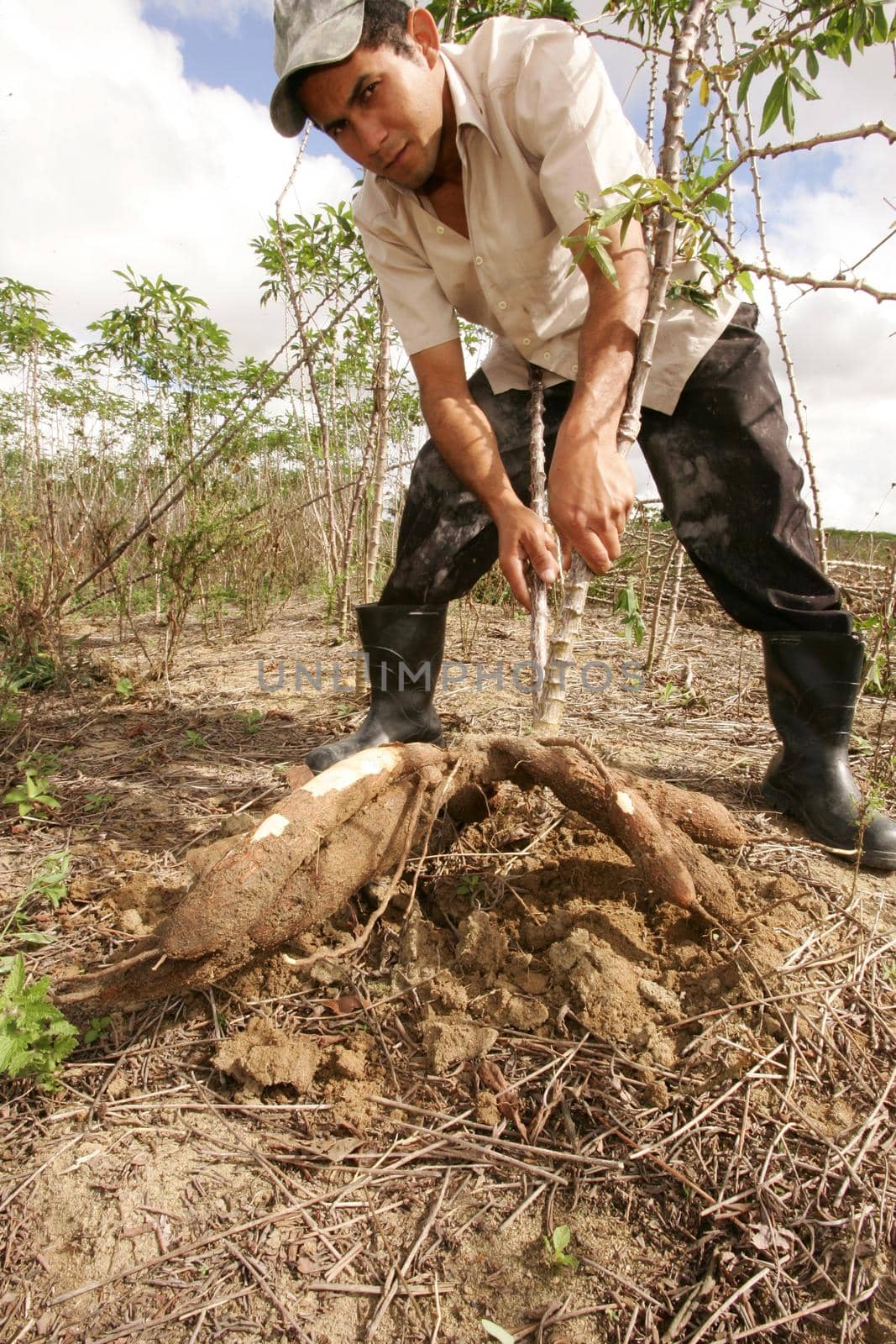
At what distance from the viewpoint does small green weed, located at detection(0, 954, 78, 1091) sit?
1.07 metres

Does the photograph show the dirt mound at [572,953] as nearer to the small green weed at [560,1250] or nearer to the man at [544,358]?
the small green weed at [560,1250]

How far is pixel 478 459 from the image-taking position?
183 cm

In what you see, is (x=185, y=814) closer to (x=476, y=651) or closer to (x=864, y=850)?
(x=864, y=850)

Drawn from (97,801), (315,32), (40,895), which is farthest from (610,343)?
(97,801)

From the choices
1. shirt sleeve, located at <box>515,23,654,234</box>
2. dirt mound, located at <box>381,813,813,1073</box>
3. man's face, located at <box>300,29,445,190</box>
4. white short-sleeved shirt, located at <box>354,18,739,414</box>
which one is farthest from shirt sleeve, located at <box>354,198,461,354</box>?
dirt mound, located at <box>381,813,813,1073</box>

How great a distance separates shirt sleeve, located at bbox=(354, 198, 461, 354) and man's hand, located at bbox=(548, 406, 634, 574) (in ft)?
2.38

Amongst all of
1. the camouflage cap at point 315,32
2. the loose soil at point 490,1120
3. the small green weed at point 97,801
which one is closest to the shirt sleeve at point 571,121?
the camouflage cap at point 315,32

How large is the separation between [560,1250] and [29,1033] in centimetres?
89

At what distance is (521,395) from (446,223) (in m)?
0.52

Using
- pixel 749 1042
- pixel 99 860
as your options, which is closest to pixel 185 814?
pixel 99 860

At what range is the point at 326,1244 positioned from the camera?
924 mm

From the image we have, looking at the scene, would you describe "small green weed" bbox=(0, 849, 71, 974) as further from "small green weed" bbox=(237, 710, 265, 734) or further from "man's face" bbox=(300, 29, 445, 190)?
"man's face" bbox=(300, 29, 445, 190)

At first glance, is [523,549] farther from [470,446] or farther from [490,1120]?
[490,1120]

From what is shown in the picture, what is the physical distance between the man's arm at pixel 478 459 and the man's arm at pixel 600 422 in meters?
0.09
